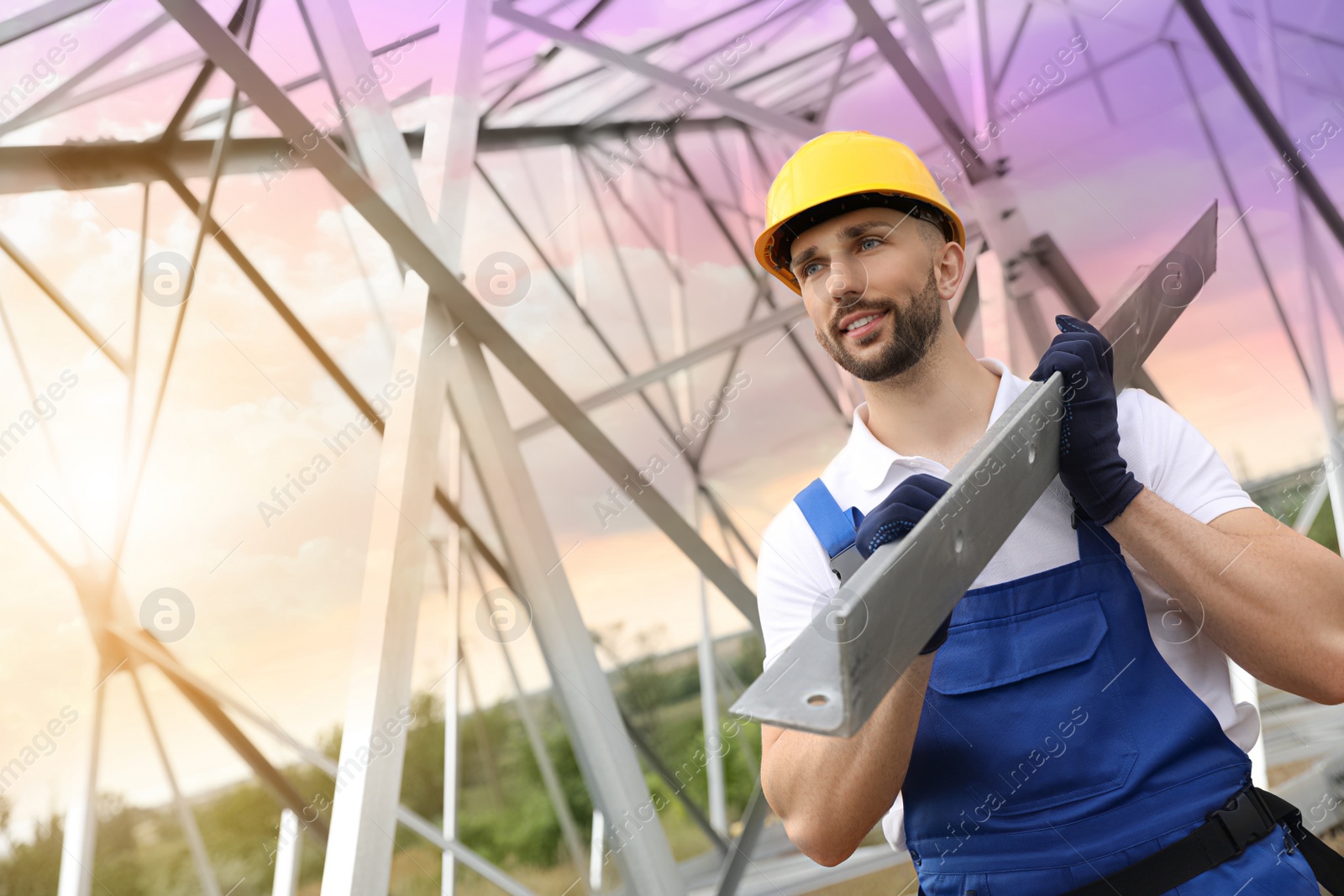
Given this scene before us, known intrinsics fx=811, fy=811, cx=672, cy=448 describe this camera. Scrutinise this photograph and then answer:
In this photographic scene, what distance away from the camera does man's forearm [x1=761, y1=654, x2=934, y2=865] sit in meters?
1.78

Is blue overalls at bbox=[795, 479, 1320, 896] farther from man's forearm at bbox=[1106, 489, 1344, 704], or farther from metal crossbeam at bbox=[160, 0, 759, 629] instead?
metal crossbeam at bbox=[160, 0, 759, 629]

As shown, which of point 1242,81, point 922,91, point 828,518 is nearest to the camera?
point 828,518

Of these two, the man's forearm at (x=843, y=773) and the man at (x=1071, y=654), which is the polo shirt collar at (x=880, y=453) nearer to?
the man at (x=1071, y=654)

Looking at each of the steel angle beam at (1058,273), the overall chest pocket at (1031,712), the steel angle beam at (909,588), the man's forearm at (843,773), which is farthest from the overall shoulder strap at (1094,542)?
the steel angle beam at (1058,273)

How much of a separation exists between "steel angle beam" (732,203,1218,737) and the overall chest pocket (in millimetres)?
396

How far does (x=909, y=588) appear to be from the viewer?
1.34 m

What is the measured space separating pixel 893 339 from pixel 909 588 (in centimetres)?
109

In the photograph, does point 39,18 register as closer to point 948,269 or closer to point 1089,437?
point 948,269

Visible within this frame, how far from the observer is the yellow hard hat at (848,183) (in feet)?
7.52

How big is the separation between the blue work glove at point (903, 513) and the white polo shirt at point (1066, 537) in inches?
17.9

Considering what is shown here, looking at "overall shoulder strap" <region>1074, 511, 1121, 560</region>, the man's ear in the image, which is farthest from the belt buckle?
the man's ear

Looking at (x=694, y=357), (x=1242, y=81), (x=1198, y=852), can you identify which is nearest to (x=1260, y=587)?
(x=1198, y=852)

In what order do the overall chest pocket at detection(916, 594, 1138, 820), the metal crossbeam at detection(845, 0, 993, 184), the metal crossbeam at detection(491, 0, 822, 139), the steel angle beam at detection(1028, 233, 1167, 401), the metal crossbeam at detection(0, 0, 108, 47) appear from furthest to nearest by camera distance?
the metal crossbeam at detection(491, 0, 822, 139), the metal crossbeam at detection(845, 0, 993, 184), the steel angle beam at detection(1028, 233, 1167, 401), the metal crossbeam at detection(0, 0, 108, 47), the overall chest pocket at detection(916, 594, 1138, 820)

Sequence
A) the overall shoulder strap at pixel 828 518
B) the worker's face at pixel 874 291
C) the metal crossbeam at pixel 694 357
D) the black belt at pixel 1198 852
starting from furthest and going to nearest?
the metal crossbeam at pixel 694 357 → the worker's face at pixel 874 291 → the overall shoulder strap at pixel 828 518 → the black belt at pixel 1198 852
